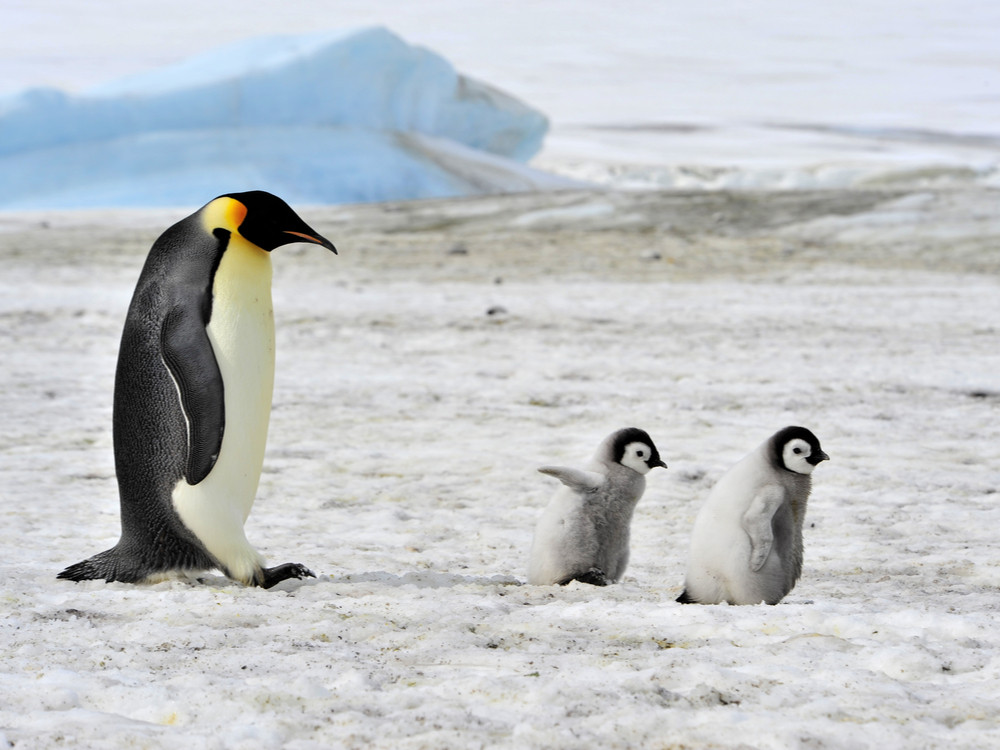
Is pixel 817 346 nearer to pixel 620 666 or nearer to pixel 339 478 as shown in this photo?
pixel 339 478

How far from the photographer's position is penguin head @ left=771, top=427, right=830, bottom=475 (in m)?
2.82

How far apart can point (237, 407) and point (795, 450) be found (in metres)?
1.35

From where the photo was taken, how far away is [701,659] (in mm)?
2201

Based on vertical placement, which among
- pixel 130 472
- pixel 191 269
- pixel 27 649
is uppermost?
pixel 191 269

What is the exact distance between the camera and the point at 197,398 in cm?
280

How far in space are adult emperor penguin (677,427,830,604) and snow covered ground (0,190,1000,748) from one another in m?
0.15

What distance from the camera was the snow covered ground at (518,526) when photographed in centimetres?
194

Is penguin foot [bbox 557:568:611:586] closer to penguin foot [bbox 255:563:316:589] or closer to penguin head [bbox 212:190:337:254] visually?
penguin foot [bbox 255:563:316:589]

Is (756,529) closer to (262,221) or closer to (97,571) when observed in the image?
(262,221)

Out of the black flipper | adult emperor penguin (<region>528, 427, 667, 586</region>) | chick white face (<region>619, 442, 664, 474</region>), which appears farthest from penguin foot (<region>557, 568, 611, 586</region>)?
the black flipper

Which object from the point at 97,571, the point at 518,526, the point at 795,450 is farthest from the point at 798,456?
the point at 97,571

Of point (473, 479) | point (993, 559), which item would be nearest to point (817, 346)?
point (473, 479)

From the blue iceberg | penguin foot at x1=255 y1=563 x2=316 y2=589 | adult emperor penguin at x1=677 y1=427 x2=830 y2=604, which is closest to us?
adult emperor penguin at x1=677 y1=427 x2=830 y2=604

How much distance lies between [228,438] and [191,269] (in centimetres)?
42
